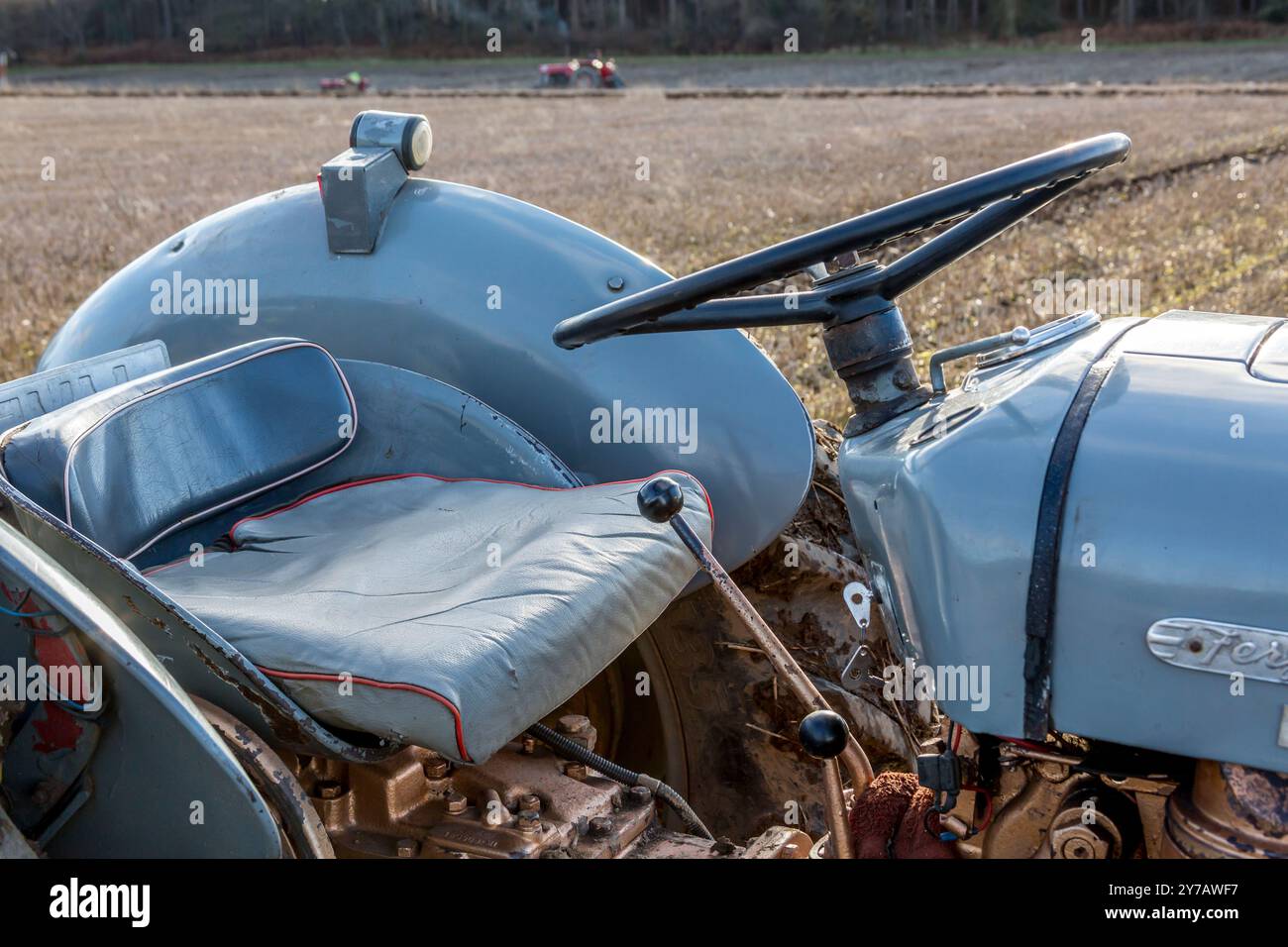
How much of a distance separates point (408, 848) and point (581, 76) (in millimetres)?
27756

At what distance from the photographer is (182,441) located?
6.50 feet

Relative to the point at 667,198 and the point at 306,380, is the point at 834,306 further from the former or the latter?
the point at 667,198

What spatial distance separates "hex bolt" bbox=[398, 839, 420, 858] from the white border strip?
58 centimetres

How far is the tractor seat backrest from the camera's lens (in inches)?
70.1

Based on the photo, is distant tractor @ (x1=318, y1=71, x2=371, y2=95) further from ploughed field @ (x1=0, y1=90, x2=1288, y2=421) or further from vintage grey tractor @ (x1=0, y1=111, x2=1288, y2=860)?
vintage grey tractor @ (x1=0, y1=111, x2=1288, y2=860)

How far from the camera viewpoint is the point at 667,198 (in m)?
10.3

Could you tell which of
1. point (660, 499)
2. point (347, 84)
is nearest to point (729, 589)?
point (660, 499)
